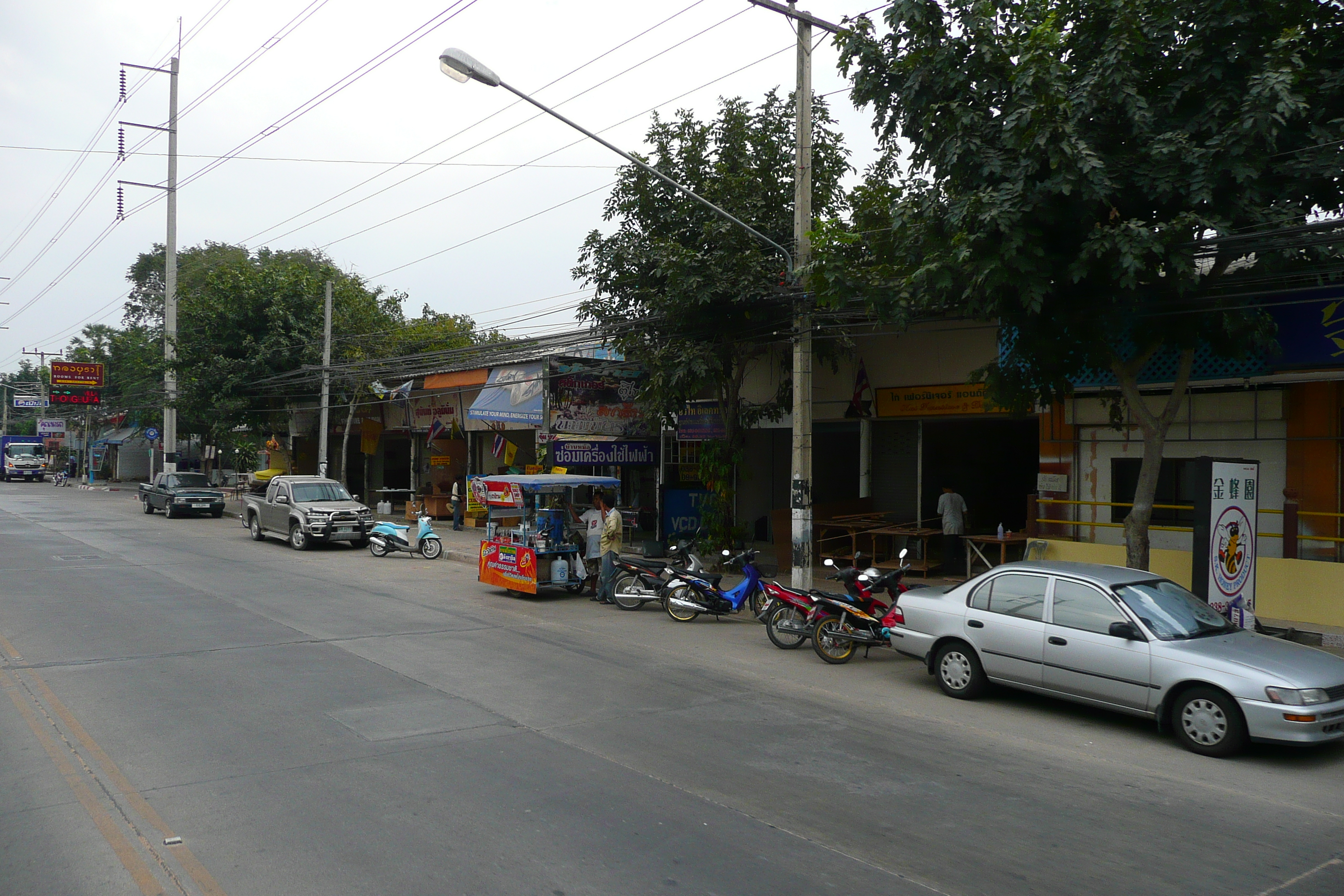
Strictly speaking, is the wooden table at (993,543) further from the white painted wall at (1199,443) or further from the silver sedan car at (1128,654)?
the silver sedan car at (1128,654)

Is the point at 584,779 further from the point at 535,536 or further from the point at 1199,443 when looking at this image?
the point at 1199,443

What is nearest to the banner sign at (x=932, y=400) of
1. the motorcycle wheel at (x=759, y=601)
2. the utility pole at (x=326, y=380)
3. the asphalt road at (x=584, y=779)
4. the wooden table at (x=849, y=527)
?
the wooden table at (x=849, y=527)

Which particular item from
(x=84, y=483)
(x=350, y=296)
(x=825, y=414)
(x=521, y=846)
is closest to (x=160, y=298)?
(x=84, y=483)

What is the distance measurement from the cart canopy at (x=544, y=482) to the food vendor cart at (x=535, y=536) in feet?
0.03

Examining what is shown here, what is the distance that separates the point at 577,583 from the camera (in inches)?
644

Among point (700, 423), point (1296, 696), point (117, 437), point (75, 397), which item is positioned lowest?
point (1296, 696)

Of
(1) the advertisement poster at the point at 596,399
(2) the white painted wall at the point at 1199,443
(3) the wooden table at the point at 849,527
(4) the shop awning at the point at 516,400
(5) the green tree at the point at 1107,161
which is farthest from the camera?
(4) the shop awning at the point at 516,400

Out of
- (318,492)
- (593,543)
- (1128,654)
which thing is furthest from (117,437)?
(1128,654)

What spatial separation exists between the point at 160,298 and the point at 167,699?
6544 centimetres

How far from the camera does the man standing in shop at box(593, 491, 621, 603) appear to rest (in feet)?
50.7

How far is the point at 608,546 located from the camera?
15734mm

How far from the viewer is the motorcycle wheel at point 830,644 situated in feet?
36.1

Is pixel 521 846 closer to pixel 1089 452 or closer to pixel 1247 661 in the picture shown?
pixel 1247 661

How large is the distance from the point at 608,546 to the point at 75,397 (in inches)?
2030
